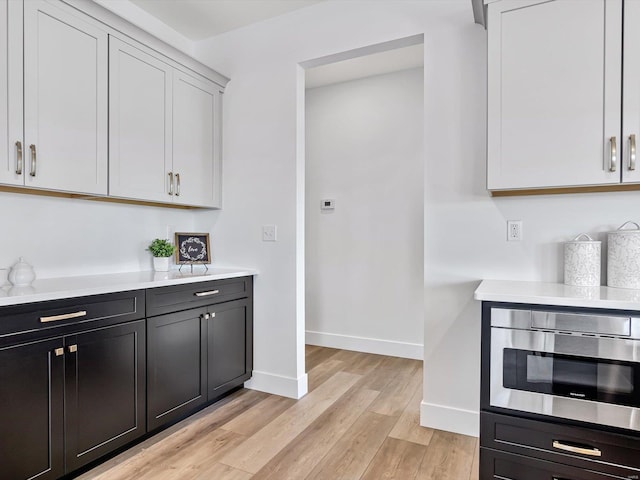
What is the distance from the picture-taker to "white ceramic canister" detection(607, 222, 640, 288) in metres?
1.75

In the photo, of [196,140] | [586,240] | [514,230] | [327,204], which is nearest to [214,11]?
[196,140]

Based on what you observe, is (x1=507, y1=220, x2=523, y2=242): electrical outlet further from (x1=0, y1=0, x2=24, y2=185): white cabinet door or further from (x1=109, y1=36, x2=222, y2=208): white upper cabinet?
(x1=0, y1=0, x2=24, y2=185): white cabinet door

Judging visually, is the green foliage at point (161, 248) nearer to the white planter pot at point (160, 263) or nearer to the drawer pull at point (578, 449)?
the white planter pot at point (160, 263)

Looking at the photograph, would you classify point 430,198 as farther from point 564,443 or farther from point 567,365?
point 564,443

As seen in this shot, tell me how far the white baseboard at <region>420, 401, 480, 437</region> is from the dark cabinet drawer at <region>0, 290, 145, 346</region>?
5.76 ft

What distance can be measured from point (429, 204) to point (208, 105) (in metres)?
1.82

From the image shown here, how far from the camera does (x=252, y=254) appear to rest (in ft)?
9.69

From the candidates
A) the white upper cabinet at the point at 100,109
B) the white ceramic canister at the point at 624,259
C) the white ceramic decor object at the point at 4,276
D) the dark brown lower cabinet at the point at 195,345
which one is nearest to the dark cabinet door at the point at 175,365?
the dark brown lower cabinet at the point at 195,345

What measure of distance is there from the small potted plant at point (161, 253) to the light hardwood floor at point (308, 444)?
103 centimetres

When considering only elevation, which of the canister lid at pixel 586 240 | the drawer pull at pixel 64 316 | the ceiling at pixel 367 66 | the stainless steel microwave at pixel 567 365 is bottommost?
the stainless steel microwave at pixel 567 365

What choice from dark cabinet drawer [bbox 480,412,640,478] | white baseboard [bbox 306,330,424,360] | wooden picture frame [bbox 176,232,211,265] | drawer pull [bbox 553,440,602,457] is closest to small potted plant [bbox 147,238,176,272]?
wooden picture frame [bbox 176,232,211,265]

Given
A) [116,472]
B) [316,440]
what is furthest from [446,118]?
[116,472]

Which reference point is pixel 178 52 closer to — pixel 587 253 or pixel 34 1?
pixel 34 1

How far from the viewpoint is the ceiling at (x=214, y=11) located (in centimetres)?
271
